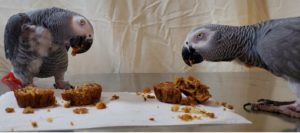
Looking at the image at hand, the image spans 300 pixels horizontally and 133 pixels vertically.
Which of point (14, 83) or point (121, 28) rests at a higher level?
point (121, 28)

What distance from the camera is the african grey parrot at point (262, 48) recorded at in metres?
0.61

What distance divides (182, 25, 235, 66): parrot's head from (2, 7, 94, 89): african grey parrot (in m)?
0.20

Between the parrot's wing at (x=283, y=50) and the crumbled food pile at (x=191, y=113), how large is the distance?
130 mm

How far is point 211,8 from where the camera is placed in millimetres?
1331

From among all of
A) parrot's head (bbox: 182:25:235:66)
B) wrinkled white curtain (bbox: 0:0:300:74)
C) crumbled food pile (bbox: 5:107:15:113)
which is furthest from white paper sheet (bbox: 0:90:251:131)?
wrinkled white curtain (bbox: 0:0:300:74)

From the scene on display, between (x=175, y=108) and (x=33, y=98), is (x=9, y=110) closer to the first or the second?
(x=33, y=98)

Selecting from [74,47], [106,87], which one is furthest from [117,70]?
[74,47]

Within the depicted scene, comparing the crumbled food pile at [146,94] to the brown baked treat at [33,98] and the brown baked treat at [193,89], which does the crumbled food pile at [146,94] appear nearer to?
the brown baked treat at [193,89]

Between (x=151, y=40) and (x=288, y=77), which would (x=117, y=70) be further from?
(x=288, y=77)

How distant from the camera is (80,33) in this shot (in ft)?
2.56

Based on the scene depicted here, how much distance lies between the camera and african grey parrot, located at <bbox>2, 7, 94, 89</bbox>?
777mm

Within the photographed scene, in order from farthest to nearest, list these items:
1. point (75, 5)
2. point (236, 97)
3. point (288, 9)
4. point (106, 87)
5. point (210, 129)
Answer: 1. point (288, 9)
2. point (75, 5)
3. point (106, 87)
4. point (236, 97)
5. point (210, 129)

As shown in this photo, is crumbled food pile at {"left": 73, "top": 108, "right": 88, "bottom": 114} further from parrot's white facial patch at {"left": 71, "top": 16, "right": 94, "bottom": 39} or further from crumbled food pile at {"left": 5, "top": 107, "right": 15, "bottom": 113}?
parrot's white facial patch at {"left": 71, "top": 16, "right": 94, "bottom": 39}

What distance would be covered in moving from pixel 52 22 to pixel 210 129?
0.41 metres
